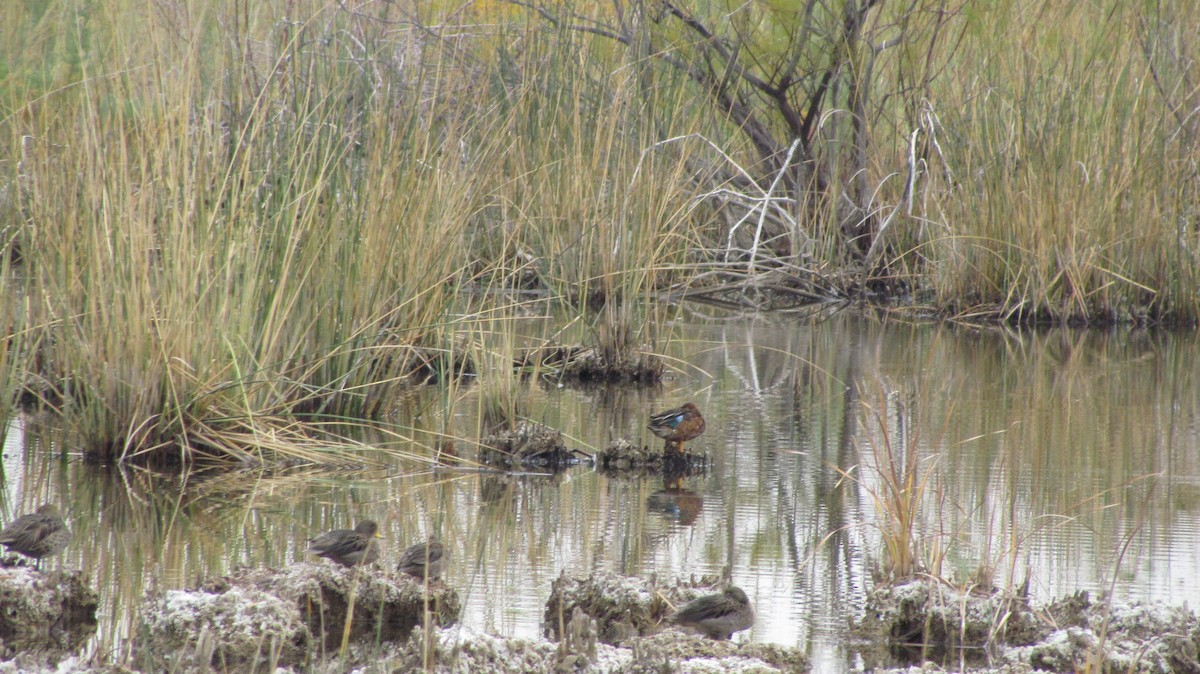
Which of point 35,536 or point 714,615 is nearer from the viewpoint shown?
point 714,615

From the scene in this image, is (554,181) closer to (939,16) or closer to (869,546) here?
(939,16)

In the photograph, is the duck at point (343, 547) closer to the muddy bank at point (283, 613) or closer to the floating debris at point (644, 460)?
the muddy bank at point (283, 613)

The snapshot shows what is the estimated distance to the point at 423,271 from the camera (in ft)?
20.9

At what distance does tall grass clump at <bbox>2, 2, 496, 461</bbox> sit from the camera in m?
5.08

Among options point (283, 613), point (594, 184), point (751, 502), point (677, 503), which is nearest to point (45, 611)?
point (283, 613)

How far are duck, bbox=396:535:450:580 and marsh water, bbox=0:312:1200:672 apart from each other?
11 centimetres

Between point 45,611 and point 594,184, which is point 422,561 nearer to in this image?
point 45,611

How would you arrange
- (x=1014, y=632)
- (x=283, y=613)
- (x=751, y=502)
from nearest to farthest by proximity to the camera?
(x=283, y=613) → (x=1014, y=632) → (x=751, y=502)

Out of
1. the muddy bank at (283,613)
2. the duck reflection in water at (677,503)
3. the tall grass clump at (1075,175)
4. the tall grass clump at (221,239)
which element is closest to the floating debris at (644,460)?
the duck reflection in water at (677,503)

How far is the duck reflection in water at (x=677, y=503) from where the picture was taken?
468 centimetres

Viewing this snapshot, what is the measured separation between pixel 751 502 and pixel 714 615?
5.01 ft

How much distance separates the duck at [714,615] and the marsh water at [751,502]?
0.10 meters

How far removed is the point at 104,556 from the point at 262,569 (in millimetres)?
725

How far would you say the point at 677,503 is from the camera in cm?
490
